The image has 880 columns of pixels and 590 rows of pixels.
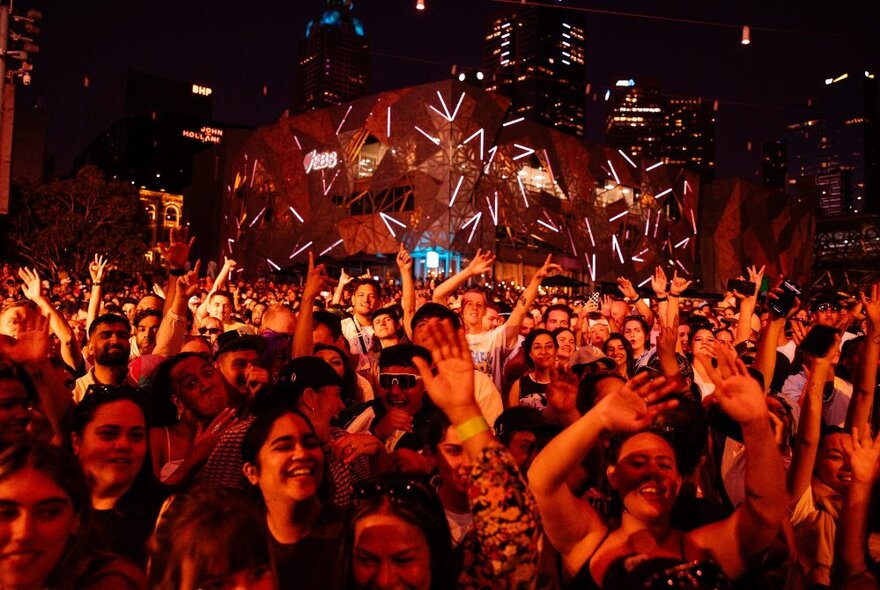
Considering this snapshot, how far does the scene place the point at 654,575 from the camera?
197 cm

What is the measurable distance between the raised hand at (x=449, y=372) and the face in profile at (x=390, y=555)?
16.9 inches

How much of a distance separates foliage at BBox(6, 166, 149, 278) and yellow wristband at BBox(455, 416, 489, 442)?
3593cm

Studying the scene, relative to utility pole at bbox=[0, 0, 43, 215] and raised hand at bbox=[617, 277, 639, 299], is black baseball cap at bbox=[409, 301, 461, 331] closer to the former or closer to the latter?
raised hand at bbox=[617, 277, 639, 299]

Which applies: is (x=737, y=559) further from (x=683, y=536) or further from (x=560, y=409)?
(x=560, y=409)

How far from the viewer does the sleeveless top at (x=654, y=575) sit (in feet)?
6.19

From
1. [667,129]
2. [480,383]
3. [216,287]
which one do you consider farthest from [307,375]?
[667,129]

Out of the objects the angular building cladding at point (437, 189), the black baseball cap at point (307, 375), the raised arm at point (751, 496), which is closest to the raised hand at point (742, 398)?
the raised arm at point (751, 496)

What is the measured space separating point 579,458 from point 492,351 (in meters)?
3.80

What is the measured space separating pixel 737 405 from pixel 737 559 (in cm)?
52

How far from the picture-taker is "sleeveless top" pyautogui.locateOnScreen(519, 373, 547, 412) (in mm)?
5219

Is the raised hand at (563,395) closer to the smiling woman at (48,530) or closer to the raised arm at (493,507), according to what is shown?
the raised arm at (493,507)

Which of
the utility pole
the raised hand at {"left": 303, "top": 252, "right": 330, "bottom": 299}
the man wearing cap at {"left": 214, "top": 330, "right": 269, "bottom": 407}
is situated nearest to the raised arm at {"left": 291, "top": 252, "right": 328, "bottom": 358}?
the raised hand at {"left": 303, "top": 252, "right": 330, "bottom": 299}

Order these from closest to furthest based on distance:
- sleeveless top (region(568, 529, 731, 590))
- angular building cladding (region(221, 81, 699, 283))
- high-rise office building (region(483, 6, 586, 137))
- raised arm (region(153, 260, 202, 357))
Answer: sleeveless top (region(568, 529, 731, 590)) < raised arm (region(153, 260, 202, 357)) < angular building cladding (region(221, 81, 699, 283)) < high-rise office building (region(483, 6, 586, 137))

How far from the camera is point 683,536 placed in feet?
8.50
